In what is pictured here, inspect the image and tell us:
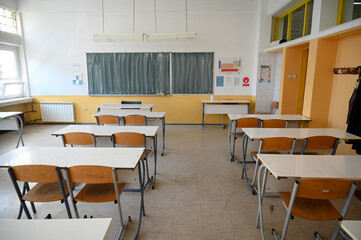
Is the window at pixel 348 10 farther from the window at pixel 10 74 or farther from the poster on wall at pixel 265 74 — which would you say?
→ the window at pixel 10 74

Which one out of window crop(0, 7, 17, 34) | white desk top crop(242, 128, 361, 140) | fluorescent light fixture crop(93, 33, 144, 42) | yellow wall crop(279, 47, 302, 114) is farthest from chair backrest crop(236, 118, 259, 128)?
window crop(0, 7, 17, 34)

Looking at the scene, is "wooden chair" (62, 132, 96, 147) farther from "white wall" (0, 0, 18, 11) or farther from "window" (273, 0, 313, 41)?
"white wall" (0, 0, 18, 11)

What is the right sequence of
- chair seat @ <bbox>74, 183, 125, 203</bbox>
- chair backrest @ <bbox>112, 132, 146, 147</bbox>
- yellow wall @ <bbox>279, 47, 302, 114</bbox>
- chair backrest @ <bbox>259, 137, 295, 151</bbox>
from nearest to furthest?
1. chair seat @ <bbox>74, 183, 125, 203</bbox>
2. chair backrest @ <bbox>259, 137, 295, 151</bbox>
3. chair backrest @ <bbox>112, 132, 146, 147</bbox>
4. yellow wall @ <bbox>279, 47, 302, 114</bbox>

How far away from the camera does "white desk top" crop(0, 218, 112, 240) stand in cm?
115

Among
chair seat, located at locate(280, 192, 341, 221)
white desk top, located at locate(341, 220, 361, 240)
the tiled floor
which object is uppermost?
white desk top, located at locate(341, 220, 361, 240)

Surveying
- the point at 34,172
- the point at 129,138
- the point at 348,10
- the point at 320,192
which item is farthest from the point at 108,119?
the point at 348,10

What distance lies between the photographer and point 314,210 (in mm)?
1891

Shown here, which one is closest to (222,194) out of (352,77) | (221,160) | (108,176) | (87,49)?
(221,160)

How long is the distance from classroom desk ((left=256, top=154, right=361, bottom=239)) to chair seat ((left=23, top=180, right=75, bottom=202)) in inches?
76.5

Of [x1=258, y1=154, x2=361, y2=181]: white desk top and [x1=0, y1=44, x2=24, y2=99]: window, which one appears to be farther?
[x1=0, y1=44, x2=24, y2=99]: window

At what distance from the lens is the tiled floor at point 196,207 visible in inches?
89.0

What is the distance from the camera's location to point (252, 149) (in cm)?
333

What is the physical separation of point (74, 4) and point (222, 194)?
6615 mm

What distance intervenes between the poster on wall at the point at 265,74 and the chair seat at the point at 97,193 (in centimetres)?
533
